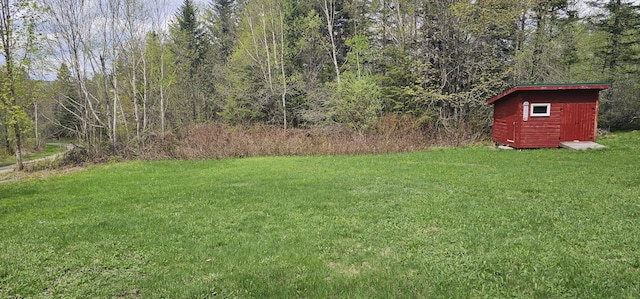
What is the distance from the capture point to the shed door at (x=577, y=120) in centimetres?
1432

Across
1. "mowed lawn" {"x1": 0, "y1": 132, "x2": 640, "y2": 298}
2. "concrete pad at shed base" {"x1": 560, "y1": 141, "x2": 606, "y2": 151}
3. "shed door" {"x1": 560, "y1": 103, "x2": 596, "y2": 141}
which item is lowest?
"mowed lawn" {"x1": 0, "y1": 132, "x2": 640, "y2": 298}

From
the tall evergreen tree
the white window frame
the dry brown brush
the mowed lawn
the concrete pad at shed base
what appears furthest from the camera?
the tall evergreen tree

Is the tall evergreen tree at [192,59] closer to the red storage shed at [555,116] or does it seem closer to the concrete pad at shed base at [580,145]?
the red storage shed at [555,116]

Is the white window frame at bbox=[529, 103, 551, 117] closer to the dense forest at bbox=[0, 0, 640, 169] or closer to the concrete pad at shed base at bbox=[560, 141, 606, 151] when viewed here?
the concrete pad at shed base at bbox=[560, 141, 606, 151]

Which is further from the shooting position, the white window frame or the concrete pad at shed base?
the white window frame

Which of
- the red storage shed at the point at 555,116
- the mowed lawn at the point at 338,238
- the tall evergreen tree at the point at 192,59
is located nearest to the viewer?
the mowed lawn at the point at 338,238

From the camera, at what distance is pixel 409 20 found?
2306 cm

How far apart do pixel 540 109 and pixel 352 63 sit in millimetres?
13454

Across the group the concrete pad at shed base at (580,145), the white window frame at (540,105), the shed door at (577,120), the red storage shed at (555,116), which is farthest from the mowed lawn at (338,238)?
the shed door at (577,120)

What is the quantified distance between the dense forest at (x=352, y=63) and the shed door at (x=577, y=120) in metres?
5.81

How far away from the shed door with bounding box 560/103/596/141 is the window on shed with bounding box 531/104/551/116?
608 mm

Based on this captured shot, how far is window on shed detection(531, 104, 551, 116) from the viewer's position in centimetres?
1442

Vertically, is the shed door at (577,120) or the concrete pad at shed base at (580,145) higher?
the shed door at (577,120)

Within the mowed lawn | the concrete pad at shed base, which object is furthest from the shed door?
the mowed lawn
